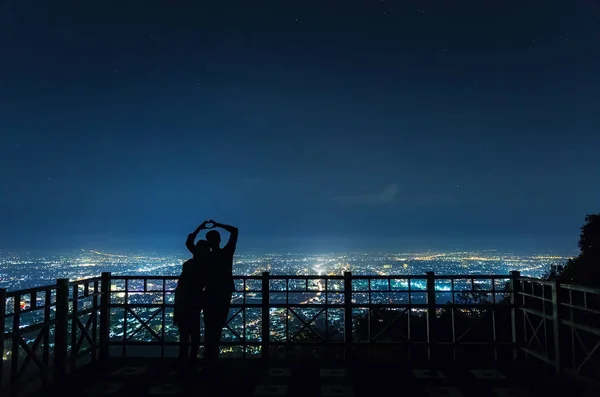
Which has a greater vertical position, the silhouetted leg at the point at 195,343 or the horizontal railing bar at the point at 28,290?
the horizontal railing bar at the point at 28,290

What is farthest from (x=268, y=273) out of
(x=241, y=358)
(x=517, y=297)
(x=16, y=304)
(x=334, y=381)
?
(x=517, y=297)

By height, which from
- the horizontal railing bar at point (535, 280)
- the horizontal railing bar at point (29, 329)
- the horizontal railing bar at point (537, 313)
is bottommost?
the horizontal railing bar at point (537, 313)

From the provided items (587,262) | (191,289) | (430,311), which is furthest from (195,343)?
(587,262)

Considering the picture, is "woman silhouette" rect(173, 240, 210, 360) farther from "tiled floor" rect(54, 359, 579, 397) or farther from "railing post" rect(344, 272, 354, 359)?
"railing post" rect(344, 272, 354, 359)

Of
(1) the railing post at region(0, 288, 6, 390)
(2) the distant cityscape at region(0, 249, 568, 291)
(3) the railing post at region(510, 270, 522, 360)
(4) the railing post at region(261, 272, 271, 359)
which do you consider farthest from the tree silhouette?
(1) the railing post at region(0, 288, 6, 390)

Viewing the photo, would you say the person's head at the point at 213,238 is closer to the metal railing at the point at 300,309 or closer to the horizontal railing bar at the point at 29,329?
the metal railing at the point at 300,309

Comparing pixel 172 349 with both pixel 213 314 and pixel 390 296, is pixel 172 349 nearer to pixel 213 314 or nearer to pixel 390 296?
pixel 213 314

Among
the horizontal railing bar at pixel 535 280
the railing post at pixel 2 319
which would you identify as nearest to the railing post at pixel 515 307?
the horizontal railing bar at pixel 535 280
